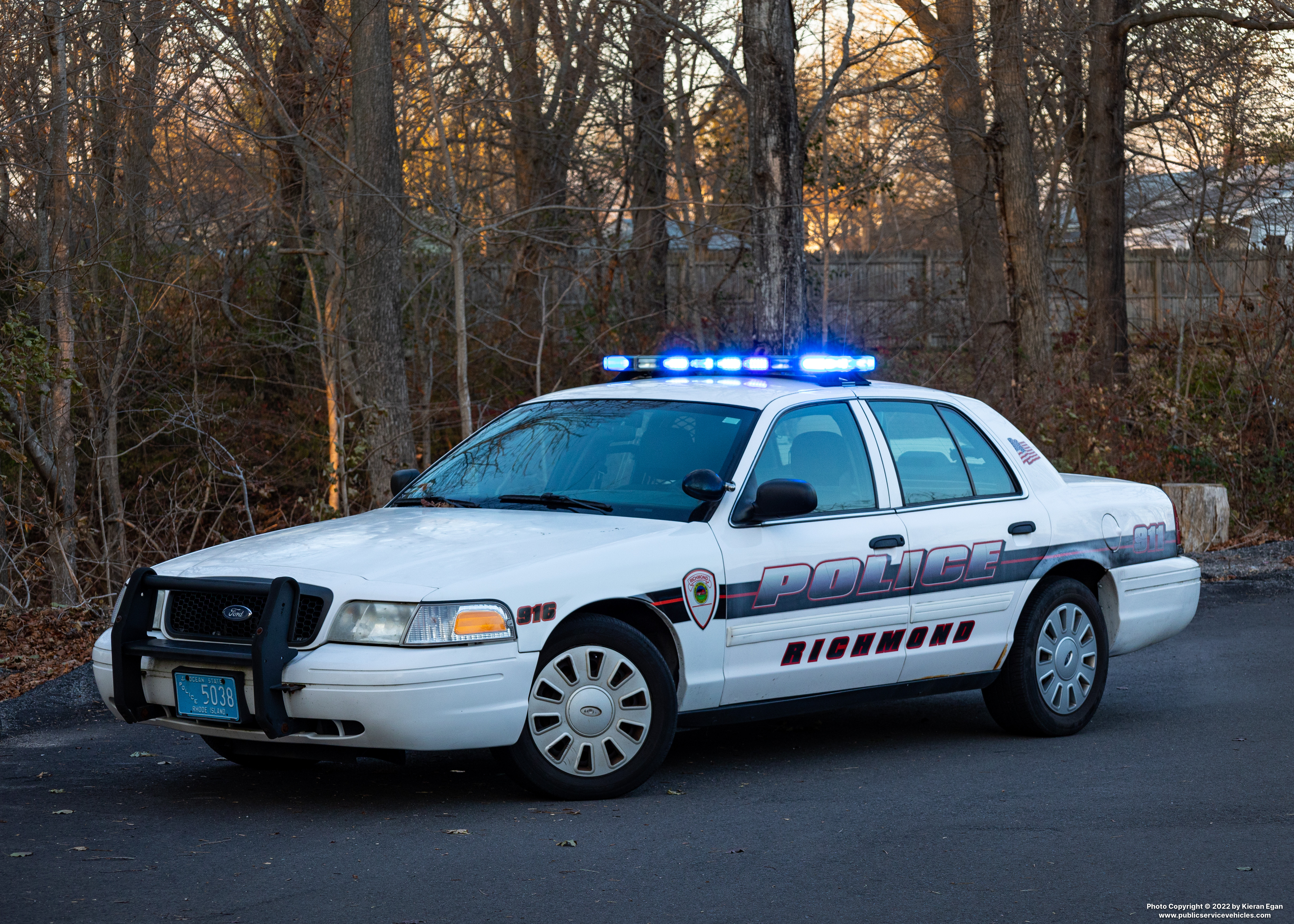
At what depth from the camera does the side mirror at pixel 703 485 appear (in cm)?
629

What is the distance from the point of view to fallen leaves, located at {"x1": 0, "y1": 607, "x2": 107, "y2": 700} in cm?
852

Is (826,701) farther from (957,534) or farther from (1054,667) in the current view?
(1054,667)

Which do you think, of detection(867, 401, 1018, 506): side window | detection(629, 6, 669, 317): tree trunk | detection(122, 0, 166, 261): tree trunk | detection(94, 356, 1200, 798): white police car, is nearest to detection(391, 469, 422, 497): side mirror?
detection(94, 356, 1200, 798): white police car

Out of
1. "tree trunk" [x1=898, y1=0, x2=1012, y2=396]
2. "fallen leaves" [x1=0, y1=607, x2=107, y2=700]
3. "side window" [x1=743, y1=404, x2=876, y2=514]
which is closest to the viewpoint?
"side window" [x1=743, y1=404, x2=876, y2=514]

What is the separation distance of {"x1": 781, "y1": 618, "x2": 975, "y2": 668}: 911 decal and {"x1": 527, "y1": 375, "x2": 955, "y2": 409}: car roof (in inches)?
42.4

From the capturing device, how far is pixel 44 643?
9.88 metres

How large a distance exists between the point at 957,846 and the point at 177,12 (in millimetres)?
10655

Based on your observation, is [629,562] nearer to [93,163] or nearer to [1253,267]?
[93,163]

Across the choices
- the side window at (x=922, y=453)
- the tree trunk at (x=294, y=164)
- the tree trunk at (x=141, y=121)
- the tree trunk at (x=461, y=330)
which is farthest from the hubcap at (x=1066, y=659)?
the tree trunk at (x=141, y=121)

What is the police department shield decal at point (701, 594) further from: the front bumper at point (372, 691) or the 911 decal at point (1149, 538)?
the 911 decal at point (1149, 538)

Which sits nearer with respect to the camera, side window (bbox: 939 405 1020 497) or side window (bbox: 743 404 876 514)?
side window (bbox: 743 404 876 514)

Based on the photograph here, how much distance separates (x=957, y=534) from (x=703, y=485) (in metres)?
1.46

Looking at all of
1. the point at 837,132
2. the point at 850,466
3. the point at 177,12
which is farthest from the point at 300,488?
the point at 850,466

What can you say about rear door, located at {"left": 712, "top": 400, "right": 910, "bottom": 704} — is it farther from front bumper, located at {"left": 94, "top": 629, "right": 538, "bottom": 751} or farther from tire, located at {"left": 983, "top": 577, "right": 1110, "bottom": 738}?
front bumper, located at {"left": 94, "top": 629, "right": 538, "bottom": 751}
